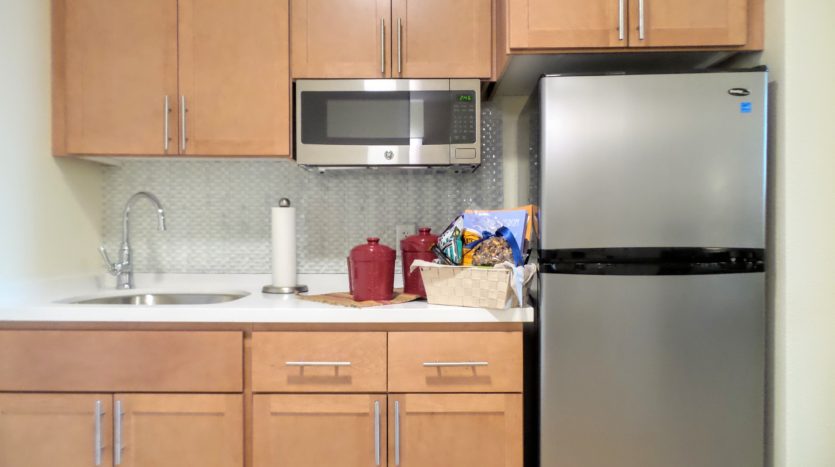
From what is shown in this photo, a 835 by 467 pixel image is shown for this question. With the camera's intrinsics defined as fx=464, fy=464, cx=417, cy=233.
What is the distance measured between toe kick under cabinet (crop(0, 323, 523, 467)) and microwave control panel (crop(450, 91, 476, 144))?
628 millimetres

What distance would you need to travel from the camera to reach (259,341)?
1.29m

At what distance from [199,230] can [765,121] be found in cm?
193

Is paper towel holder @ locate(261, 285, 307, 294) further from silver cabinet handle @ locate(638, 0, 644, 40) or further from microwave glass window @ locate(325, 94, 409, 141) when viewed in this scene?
silver cabinet handle @ locate(638, 0, 644, 40)

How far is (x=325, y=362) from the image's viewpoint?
1279 mm

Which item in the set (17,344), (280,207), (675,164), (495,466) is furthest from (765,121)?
(17,344)

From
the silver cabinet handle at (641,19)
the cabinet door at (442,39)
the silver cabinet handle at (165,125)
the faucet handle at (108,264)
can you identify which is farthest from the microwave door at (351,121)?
the faucet handle at (108,264)

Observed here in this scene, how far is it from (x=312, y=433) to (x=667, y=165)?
121cm

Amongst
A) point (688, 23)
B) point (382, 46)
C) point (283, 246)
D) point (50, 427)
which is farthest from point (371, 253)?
point (688, 23)

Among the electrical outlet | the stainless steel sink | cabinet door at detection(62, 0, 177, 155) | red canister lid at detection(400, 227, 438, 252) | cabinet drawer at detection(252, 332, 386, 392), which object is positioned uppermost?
cabinet door at detection(62, 0, 177, 155)

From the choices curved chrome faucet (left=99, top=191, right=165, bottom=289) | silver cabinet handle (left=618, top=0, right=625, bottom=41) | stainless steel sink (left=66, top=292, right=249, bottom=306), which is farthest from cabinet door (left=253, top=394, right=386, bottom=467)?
silver cabinet handle (left=618, top=0, right=625, bottom=41)

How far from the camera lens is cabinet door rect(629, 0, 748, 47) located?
1.35 metres

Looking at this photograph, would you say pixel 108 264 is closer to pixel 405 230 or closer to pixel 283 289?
pixel 283 289

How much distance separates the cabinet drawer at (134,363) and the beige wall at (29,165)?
38 centimetres

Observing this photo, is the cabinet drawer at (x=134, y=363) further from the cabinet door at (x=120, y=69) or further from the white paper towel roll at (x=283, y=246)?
the cabinet door at (x=120, y=69)
